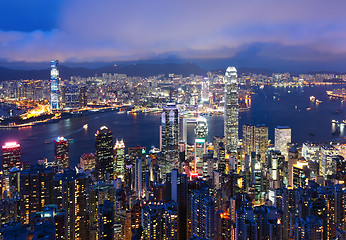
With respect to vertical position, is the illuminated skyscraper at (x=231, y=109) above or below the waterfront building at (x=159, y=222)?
above

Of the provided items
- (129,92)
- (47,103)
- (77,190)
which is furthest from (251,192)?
(47,103)

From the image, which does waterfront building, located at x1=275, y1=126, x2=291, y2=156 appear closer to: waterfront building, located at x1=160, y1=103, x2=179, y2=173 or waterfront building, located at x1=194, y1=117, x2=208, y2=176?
waterfront building, located at x1=194, y1=117, x2=208, y2=176

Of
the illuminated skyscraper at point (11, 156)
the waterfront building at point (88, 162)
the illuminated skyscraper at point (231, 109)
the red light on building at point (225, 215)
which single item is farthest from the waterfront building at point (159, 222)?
the illuminated skyscraper at point (231, 109)

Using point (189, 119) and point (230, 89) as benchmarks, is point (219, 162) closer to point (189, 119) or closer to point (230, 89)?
point (230, 89)

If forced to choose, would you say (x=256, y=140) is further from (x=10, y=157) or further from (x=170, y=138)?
(x=10, y=157)

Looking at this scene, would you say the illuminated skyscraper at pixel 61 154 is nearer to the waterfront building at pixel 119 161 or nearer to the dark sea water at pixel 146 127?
the dark sea water at pixel 146 127

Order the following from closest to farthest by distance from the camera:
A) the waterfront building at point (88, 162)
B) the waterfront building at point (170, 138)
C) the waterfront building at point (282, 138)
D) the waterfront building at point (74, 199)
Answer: the waterfront building at point (74, 199) → the waterfront building at point (88, 162) → the waterfront building at point (170, 138) → the waterfront building at point (282, 138)
